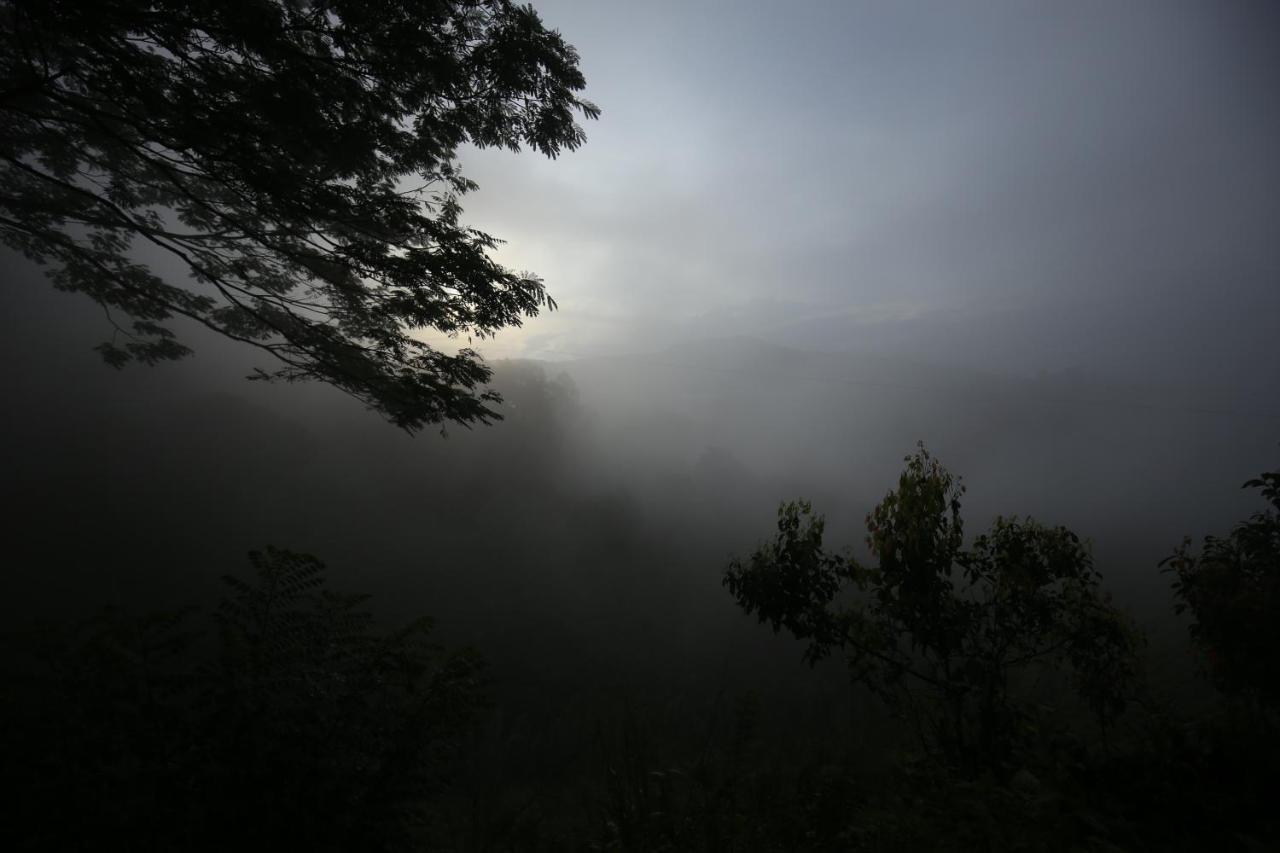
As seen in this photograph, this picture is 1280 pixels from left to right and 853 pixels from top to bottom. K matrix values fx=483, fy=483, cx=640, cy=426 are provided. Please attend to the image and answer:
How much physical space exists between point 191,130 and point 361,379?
2.64 meters

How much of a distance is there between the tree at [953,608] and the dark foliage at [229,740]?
3423 mm

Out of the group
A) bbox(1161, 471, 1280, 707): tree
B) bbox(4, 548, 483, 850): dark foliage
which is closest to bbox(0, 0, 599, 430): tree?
bbox(4, 548, 483, 850): dark foliage

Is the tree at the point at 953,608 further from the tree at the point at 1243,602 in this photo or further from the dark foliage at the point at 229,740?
the dark foliage at the point at 229,740

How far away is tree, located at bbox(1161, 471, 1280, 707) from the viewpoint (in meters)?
4.95

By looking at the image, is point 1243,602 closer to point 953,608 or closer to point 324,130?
point 953,608

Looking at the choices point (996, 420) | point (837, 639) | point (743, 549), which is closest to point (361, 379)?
point (837, 639)

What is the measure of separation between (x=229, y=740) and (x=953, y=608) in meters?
5.56

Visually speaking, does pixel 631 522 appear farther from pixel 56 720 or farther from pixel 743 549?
pixel 56 720

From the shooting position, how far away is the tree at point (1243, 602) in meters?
4.95

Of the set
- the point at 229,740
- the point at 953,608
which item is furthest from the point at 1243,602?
the point at 229,740

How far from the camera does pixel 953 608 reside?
471cm

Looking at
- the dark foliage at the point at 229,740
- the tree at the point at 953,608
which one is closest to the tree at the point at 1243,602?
the tree at the point at 953,608

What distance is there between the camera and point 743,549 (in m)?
32.5

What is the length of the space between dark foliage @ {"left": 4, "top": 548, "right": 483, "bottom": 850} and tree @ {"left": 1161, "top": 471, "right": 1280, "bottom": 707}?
23.8 feet
